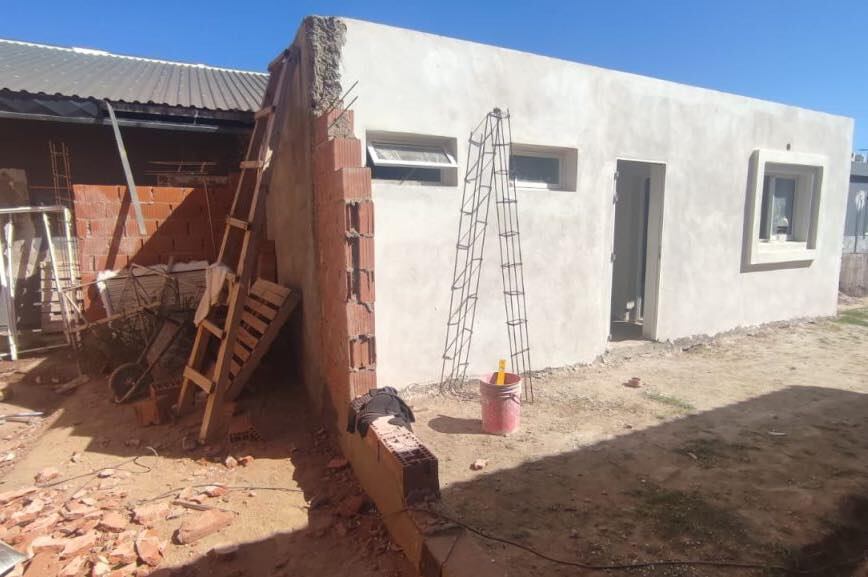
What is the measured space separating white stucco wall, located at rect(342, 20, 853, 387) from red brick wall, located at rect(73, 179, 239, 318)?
112 inches

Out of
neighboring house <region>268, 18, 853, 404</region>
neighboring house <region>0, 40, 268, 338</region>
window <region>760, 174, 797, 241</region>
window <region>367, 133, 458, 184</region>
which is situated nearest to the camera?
neighboring house <region>268, 18, 853, 404</region>

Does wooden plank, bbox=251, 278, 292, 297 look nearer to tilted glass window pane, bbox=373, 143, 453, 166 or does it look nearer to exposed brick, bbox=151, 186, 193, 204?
tilted glass window pane, bbox=373, 143, 453, 166

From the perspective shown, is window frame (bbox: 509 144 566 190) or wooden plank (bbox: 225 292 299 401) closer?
wooden plank (bbox: 225 292 299 401)

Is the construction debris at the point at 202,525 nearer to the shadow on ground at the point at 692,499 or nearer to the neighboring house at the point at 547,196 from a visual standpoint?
the neighboring house at the point at 547,196

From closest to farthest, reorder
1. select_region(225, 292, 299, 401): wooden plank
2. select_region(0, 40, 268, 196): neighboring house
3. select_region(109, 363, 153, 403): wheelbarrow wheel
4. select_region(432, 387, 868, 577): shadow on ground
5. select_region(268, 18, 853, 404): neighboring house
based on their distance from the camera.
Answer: select_region(432, 387, 868, 577): shadow on ground < select_region(268, 18, 853, 404): neighboring house < select_region(225, 292, 299, 401): wooden plank < select_region(109, 363, 153, 403): wheelbarrow wheel < select_region(0, 40, 268, 196): neighboring house

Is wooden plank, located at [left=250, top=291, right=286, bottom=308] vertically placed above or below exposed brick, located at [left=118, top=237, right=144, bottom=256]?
below

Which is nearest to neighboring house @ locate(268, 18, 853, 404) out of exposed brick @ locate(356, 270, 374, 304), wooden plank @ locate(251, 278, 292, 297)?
exposed brick @ locate(356, 270, 374, 304)

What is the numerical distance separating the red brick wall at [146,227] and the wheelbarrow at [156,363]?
43.6 inches

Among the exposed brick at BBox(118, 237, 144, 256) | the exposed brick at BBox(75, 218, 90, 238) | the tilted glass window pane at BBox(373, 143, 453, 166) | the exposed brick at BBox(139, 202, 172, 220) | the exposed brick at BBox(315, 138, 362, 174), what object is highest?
the tilted glass window pane at BBox(373, 143, 453, 166)

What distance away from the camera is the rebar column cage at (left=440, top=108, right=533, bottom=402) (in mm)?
4859

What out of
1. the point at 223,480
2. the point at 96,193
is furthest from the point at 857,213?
the point at 96,193

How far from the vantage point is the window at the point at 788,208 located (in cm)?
738

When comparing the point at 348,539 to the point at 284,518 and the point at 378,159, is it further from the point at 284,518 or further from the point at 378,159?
the point at 378,159

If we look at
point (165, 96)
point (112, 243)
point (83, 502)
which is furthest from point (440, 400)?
point (165, 96)
